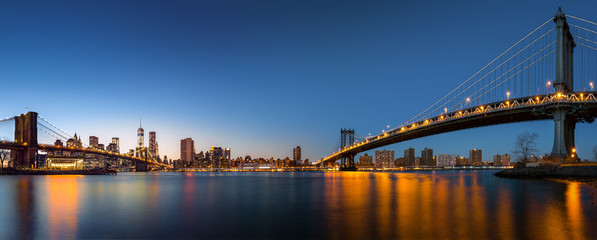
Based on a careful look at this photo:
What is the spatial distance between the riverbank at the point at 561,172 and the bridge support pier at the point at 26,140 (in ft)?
330

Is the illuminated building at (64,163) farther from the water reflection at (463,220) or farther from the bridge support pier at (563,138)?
the bridge support pier at (563,138)

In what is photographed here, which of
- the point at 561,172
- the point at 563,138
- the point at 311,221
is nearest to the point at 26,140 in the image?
the point at 311,221

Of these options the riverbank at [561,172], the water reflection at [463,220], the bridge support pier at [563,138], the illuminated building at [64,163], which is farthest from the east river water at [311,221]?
the illuminated building at [64,163]

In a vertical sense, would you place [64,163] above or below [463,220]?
below

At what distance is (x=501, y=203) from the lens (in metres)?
20.5

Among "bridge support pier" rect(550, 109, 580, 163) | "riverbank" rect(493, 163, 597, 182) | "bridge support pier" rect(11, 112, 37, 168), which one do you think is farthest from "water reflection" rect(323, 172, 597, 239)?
"bridge support pier" rect(11, 112, 37, 168)

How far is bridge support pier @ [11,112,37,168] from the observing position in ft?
291

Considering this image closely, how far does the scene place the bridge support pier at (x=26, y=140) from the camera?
291 feet

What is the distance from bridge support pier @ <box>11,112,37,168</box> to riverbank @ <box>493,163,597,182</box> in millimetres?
100677

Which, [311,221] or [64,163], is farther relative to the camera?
[64,163]

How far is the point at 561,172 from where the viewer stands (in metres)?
40.6

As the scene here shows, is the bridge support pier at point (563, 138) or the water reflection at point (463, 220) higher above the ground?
the bridge support pier at point (563, 138)

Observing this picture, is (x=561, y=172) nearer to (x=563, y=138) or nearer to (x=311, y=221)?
(x=563, y=138)

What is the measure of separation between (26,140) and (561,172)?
10617cm
